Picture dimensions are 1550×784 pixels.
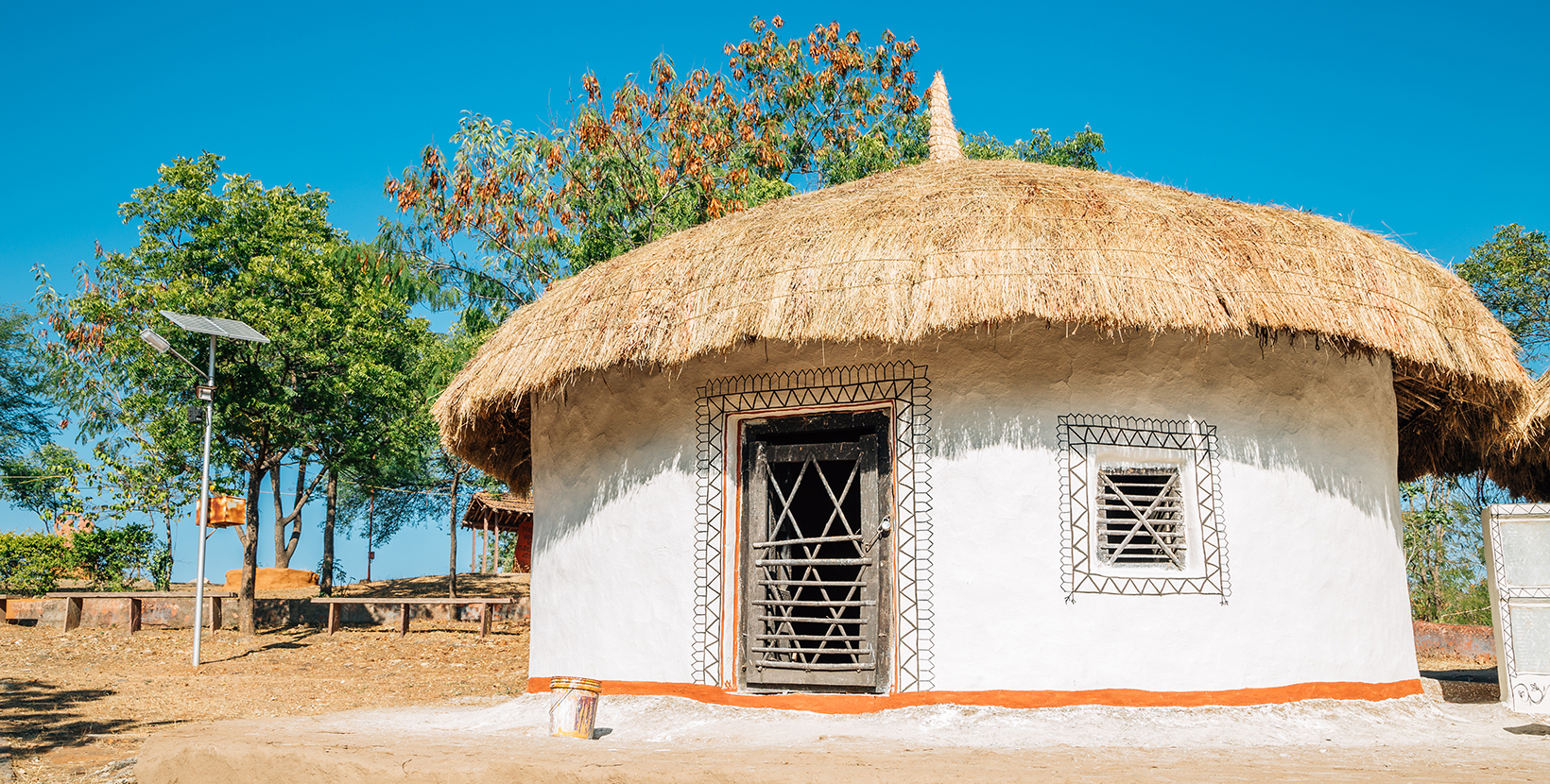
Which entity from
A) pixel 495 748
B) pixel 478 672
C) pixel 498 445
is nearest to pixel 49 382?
pixel 478 672

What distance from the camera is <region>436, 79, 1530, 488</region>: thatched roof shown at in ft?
20.6

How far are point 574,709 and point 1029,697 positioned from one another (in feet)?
8.52

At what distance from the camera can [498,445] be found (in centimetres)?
978

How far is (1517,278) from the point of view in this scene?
631 inches

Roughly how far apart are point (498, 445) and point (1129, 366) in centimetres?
561

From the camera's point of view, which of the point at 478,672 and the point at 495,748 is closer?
the point at 495,748

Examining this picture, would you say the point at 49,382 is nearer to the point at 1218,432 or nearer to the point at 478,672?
the point at 478,672

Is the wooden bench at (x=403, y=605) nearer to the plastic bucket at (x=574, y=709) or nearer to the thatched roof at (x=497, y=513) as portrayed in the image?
the thatched roof at (x=497, y=513)

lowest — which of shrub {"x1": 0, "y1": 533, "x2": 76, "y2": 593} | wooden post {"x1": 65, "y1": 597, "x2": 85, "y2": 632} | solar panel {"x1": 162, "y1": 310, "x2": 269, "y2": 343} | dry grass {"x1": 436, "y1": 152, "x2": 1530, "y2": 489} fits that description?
wooden post {"x1": 65, "y1": 597, "x2": 85, "y2": 632}

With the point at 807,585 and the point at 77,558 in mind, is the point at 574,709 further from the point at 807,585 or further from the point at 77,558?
the point at 77,558

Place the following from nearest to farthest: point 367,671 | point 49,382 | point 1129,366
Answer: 1. point 1129,366
2. point 367,671
3. point 49,382

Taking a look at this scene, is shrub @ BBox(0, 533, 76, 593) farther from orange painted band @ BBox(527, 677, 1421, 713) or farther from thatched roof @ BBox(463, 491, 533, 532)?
orange painted band @ BBox(527, 677, 1421, 713)

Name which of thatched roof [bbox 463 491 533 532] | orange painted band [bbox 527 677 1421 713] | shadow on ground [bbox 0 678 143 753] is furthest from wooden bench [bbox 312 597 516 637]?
orange painted band [bbox 527 677 1421 713]

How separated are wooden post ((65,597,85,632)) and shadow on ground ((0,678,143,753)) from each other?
3425mm
